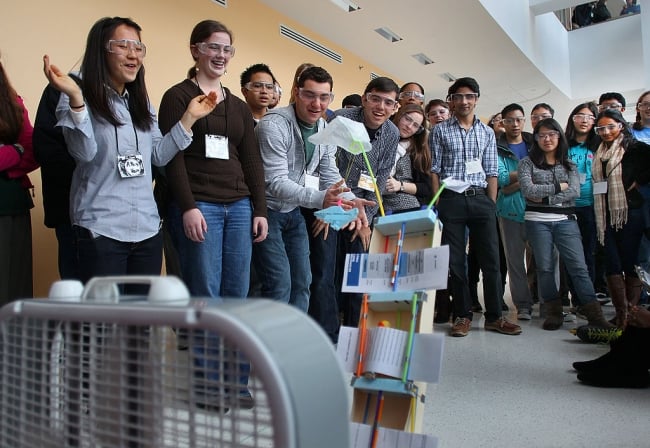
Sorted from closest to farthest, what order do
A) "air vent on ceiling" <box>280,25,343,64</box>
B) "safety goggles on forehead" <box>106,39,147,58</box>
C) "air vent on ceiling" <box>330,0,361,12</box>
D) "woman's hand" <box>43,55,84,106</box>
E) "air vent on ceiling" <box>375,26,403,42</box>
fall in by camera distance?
"woman's hand" <box>43,55,84,106</box>
"safety goggles on forehead" <box>106,39,147,58</box>
"air vent on ceiling" <box>330,0,361,12</box>
"air vent on ceiling" <box>280,25,343,64</box>
"air vent on ceiling" <box>375,26,403,42</box>

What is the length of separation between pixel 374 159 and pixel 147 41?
1.99 m

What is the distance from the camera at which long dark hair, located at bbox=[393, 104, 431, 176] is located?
2.84 meters

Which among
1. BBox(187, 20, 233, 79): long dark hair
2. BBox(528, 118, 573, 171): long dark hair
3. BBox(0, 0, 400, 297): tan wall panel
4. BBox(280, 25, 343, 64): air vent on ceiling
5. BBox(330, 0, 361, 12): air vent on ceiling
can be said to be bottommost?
BBox(528, 118, 573, 171): long dark hair

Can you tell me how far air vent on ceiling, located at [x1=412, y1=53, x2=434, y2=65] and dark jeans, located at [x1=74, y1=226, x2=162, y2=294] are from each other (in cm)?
540

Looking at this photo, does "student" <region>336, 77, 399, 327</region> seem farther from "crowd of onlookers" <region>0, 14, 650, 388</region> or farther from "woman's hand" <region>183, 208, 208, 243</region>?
"woman's hand" <region>183, 208, 208, 243</region>

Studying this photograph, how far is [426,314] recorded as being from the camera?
100cm

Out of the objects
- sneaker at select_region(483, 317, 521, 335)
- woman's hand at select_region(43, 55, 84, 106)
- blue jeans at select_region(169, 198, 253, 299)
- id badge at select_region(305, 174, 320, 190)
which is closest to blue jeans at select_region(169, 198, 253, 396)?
blue jeans at select_region(169, 198, 253, 299)

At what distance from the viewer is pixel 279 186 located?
1.85 meters

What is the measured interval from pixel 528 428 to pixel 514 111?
248 centimetres

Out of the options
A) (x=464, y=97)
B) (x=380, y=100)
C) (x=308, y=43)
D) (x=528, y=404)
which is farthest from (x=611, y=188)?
(x=308, y=43)

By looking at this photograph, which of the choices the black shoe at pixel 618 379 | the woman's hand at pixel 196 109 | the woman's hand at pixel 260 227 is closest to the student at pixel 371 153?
the woman's hand at pixel 260 227

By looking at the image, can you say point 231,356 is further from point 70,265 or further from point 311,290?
point 311,290

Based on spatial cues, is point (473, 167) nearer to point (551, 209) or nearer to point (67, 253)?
point (551, 209)

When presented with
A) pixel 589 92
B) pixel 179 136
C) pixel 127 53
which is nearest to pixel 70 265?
pixel 179 136
